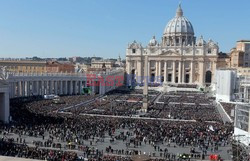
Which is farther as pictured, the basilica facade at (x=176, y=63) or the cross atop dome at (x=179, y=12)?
the cross atop dome at (x=179, y=12)

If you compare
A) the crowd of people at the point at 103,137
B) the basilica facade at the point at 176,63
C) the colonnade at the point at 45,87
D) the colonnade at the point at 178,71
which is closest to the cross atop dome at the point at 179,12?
the basilica facade at the point at 176,63

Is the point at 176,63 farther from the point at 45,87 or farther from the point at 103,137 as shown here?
the point at 103,137

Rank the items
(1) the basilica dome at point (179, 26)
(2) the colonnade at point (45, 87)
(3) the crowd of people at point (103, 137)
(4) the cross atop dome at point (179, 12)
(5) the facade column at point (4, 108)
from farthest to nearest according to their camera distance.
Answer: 1. (4) the cross atop dome at point (179, 12)
2. (1) the basilica dome at point (179, 26)
3. (2) the colonnade at point (45, 87)
4. (5) the facade column at point (4, 108)
5. (3) the crowd of people at point (103, 137)

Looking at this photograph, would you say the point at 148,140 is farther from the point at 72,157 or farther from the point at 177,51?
the point at 177,51

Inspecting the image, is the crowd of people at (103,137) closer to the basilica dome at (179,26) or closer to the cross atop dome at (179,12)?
the basilica dome at (179,26)

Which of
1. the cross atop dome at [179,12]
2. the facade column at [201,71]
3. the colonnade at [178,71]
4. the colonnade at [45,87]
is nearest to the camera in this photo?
the colonnade at [45,87]

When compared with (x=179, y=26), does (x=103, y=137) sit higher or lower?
lower

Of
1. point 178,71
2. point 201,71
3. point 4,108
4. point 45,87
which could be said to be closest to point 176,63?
point 178,71

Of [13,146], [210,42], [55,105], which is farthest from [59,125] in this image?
[210,42]

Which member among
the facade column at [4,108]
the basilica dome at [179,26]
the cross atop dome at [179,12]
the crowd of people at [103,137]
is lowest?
the crowd of people at [103,137]
